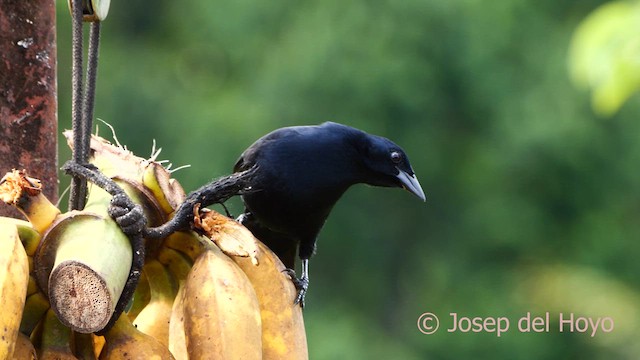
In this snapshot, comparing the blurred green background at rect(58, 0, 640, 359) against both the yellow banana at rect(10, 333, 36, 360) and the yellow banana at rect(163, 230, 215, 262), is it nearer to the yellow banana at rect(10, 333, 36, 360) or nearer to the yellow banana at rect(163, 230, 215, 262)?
the yellow banana at rect(163, 230, 215, 262)

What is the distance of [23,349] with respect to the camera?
46.1 inches

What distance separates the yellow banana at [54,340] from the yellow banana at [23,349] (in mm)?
16

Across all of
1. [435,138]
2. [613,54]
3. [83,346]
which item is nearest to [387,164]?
[613,54]

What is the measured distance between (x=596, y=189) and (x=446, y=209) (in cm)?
126

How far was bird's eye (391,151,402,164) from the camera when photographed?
2.41 m

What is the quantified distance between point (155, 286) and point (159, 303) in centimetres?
2

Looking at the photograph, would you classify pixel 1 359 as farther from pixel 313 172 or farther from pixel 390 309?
pixel 390 309

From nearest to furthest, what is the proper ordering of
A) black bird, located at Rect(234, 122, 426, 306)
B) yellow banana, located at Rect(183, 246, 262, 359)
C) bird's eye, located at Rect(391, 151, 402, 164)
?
yellow banana, located at Rect(183, 246, 262, 359) → black bird, located at Rect(234, 122, 426, 306) → bird's eye, located at Rect(391, 151, 402, 164)

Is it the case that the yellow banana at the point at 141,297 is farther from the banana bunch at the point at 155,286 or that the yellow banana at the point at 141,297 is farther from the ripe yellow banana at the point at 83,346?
the ripe yellow banana at the point at 83,346

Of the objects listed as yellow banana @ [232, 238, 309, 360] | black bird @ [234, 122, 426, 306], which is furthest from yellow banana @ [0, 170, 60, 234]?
black bird @ [234, 122, 426, 306]

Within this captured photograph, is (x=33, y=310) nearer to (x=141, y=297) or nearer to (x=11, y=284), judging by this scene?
(x=11, y=284)

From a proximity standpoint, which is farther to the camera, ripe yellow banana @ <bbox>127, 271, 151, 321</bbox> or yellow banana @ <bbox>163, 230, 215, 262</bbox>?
ripe yellow banana @ <bbox>127, 271, 151, 321</bbox>

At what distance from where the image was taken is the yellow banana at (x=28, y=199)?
119cm

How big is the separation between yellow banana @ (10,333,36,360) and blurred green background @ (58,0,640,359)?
7591mm
